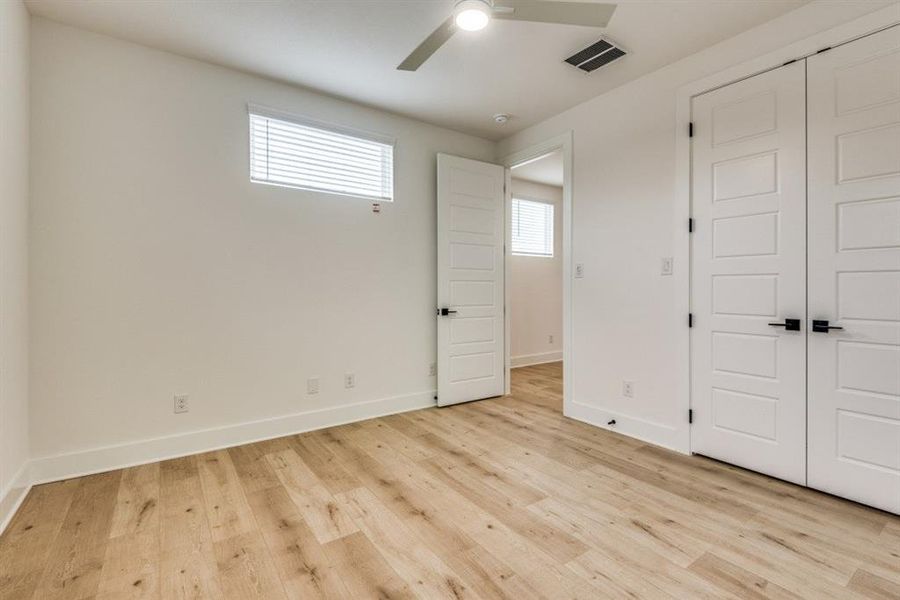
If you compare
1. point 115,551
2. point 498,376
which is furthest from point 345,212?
point 115,551

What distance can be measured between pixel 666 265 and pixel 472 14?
2.17 m

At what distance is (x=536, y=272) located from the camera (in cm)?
615

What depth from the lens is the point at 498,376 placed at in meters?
4.37

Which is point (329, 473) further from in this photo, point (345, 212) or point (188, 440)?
point (345, 212)

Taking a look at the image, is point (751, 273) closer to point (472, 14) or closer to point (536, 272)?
point (472, 14)

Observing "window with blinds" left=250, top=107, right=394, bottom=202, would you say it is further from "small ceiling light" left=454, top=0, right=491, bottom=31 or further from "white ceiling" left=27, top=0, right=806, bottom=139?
"small ceiling light" left=454, top=0, right=491, bottom=31

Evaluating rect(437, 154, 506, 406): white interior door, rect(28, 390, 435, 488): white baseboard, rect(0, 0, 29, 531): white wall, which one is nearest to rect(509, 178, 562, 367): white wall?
rect(437, 154, 506, 406): white interior door

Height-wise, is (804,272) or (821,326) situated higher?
(804,272)

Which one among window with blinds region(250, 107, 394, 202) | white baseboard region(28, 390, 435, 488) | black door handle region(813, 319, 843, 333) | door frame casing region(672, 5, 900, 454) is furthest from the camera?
window with blinds region(250, 107, 394, 202)

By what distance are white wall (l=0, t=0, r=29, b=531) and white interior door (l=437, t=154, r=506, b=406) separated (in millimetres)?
2856

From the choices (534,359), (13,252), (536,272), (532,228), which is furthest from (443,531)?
(532,228)

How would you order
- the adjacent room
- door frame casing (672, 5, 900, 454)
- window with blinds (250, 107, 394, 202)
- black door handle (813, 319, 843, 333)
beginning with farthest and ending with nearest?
window with blinds (250, 107, 394, 202) → door frame casing (672, 5, 900, 454) → black door handle (813, 319, 843, 333) → the adjacent room

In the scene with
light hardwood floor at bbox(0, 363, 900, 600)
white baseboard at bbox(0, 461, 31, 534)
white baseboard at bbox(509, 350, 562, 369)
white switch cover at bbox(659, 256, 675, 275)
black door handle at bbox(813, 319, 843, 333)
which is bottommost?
light hardwood floor at bbox(0, 363, 900, 600)

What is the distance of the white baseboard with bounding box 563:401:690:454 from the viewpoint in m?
2.91
